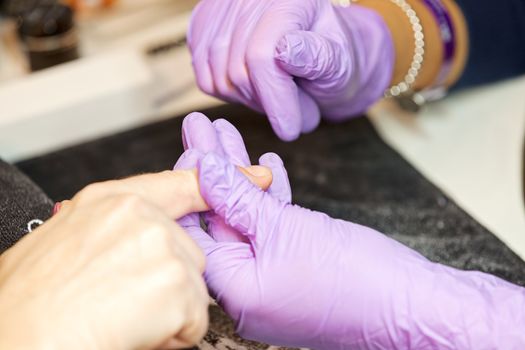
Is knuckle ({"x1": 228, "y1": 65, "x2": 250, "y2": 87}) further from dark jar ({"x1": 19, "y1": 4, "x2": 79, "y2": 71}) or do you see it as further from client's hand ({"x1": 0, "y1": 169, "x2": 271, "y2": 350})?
dark jar ({"x1": 19, "y1": 4, "x2": 79, "y2": 71})

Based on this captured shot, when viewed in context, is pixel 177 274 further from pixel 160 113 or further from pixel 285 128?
pixel 160 113

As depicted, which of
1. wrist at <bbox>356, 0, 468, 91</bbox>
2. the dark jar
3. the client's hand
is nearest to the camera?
the client's hand

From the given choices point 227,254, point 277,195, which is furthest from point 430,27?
point 227,254

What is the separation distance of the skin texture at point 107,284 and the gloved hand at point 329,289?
0.06 meters

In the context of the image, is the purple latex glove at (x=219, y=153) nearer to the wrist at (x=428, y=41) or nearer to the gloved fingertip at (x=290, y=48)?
the gloved fingertip at (x=290, y=48)

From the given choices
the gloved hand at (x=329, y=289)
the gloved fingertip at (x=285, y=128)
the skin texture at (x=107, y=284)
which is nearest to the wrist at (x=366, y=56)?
the gloved fingertip at (x=285, y=128)

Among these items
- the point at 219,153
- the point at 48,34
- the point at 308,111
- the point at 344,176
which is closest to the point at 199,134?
the point at 219,153

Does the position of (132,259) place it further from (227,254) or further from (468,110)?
(468,110)

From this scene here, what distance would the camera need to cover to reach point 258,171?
70 centimetres

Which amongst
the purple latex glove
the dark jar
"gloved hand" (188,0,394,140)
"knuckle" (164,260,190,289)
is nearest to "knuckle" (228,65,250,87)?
"gloved hand" (188,0,394,140)

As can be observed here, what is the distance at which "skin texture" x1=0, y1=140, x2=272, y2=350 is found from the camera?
1.75ft

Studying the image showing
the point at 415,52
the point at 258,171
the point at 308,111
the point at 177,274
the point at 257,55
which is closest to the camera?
the point at 177,274

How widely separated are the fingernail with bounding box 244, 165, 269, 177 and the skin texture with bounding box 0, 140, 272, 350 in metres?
0.12

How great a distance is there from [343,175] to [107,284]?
0.58m
